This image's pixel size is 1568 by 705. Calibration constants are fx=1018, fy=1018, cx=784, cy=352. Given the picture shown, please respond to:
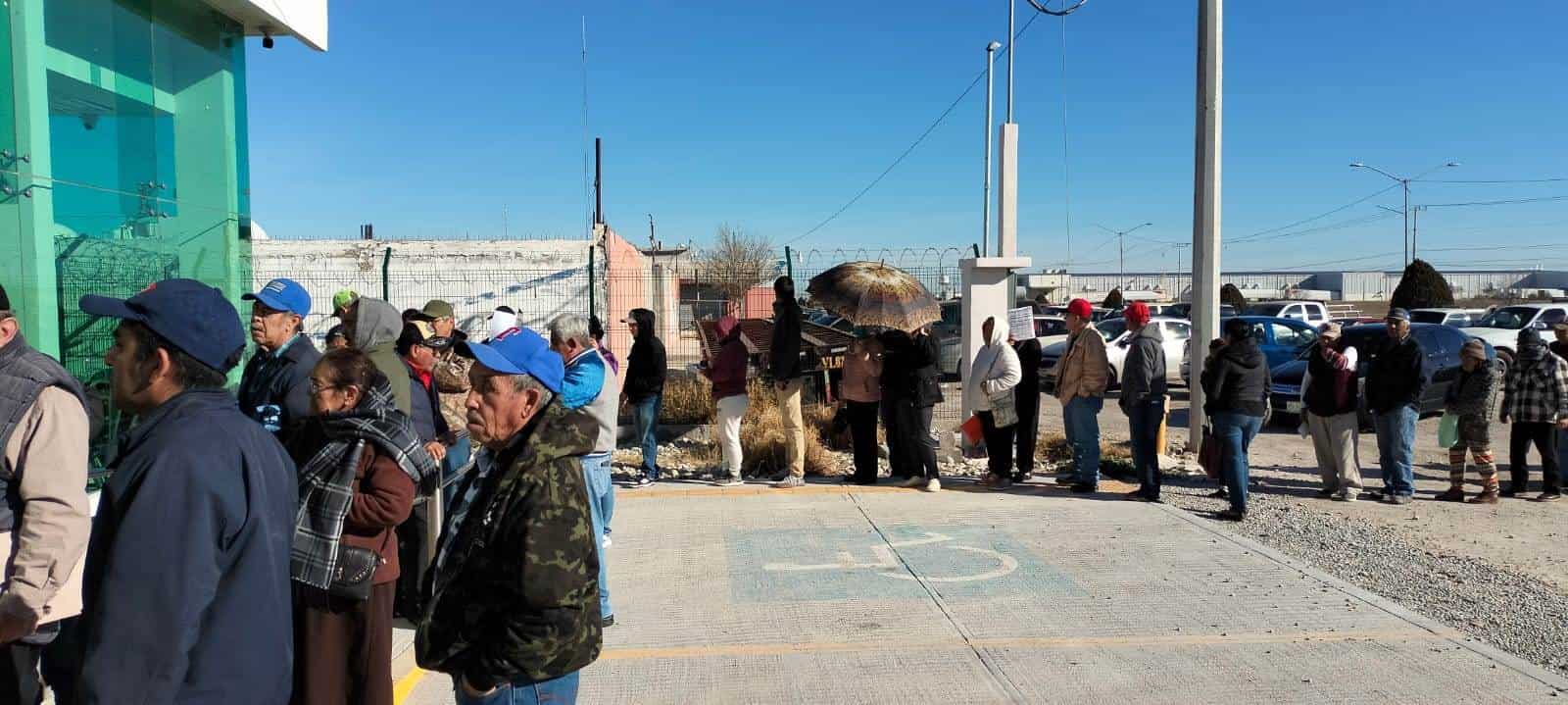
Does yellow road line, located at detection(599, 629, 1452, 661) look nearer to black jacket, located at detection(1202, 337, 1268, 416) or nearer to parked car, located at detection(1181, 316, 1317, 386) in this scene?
black jacket, located at detection(1202, 337, 1268, 416)

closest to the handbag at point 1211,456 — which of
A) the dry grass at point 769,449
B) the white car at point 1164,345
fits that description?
the dry grass at point 769,449

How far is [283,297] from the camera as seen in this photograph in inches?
181

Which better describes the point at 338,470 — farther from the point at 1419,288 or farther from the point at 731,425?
the point at 1419,288

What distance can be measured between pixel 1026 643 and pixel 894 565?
1563 millimetres

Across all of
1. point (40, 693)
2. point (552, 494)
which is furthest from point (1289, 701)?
point (40, 693)

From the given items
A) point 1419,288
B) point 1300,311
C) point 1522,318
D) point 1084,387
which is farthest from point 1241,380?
point 1419,288

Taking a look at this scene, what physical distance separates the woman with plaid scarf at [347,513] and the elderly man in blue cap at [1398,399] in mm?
8450

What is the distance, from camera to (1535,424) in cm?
916

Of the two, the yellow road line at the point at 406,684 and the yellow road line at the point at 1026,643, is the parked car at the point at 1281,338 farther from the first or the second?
the yellow road line at the point at 406,684

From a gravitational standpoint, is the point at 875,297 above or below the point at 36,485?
above

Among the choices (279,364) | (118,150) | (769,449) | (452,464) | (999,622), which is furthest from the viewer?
(769,449)

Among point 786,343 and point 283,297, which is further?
point 786,343

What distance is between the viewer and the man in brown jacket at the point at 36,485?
291 centimetres

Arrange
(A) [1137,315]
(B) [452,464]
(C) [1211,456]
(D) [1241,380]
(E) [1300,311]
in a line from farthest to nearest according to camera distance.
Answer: (E) [1300,311] → (A) [1137,315] → (C) [1211,456] → (D) [1241,380] → (B) [452,464]
